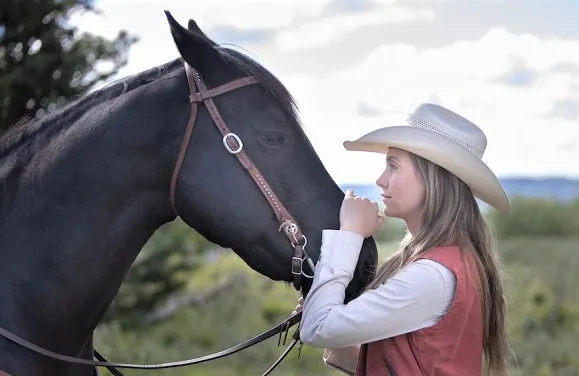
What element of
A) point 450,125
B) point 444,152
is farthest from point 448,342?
point 450,125

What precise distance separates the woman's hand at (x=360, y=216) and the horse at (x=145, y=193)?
82 mm

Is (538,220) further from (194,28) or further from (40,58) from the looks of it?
(194,28)

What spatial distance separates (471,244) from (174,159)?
905 mm

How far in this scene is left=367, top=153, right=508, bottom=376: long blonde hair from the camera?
2002mm

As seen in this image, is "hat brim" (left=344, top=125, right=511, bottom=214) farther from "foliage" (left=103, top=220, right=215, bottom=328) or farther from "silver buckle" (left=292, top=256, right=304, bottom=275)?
"foliage" (left=103, top=220, right=215, bottom=328)

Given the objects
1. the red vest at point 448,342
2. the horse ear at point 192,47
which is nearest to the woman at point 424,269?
the red vest at point 448,342

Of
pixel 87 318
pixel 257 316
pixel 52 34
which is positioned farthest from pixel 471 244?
pixel 257 316

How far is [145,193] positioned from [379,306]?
769mm

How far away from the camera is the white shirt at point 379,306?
187 centimetres

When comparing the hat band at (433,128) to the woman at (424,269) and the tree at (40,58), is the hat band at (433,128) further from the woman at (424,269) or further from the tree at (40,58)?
the tree at (40,58)

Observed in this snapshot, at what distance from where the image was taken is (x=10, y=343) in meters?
2.00

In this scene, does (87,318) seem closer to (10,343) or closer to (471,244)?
(10,343)

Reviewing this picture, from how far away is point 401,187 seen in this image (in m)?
2.04

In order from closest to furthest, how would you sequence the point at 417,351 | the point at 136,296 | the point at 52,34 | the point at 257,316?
1. the point at 417,351
2. the point at 52,34
3. the point at 136,296
4. the point at 257,316
